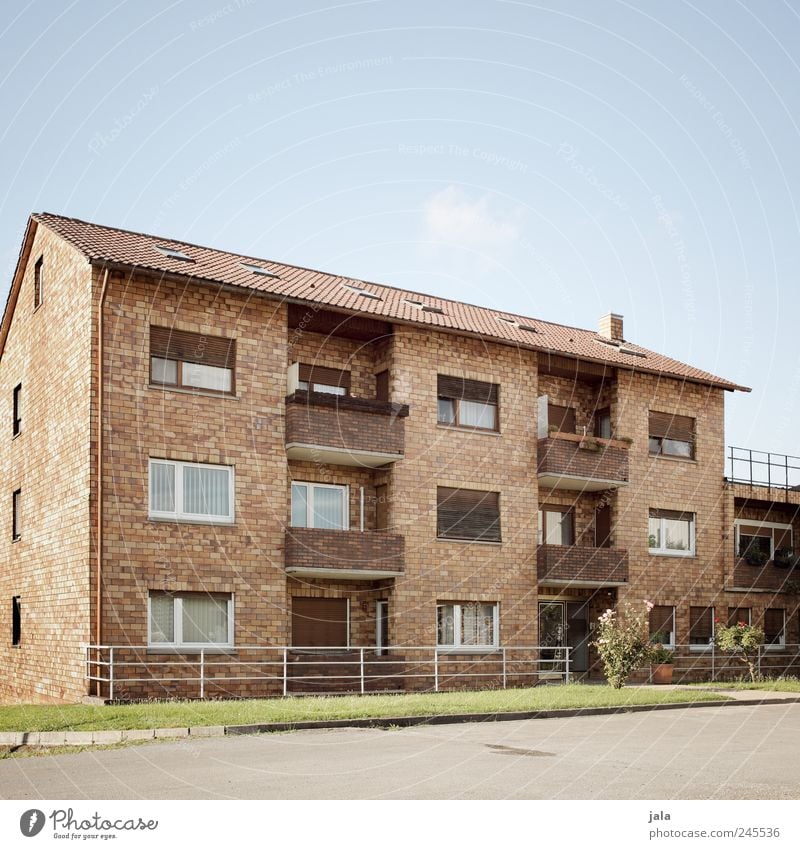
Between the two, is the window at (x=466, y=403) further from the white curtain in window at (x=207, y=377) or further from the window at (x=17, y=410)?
the window at (x=17, y=410)

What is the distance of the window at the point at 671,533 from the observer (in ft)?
97.5

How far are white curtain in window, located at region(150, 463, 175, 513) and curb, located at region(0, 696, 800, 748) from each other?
7.61 m

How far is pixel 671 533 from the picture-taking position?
99.1 feet

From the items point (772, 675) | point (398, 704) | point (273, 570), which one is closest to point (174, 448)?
point (273, 570)

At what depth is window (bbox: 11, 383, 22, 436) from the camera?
25594 mm

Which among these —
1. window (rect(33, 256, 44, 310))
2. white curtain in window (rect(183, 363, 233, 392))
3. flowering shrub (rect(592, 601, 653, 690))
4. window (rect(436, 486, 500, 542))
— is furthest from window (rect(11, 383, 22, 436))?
flowering shrub (rect(592, 601, 653, 690))

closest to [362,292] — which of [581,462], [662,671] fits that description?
[581,462]

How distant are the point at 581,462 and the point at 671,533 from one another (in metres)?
4.59

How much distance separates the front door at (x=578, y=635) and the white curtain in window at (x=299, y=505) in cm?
879

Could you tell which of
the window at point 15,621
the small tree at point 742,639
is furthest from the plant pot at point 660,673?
the window at point 15,621

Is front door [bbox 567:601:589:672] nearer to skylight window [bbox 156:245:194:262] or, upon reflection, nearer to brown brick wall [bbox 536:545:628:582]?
brown brick wall [bbox 536:545:628:582]
